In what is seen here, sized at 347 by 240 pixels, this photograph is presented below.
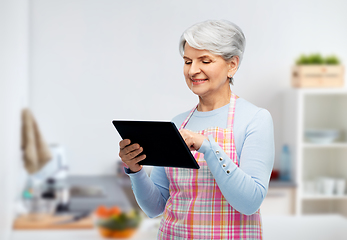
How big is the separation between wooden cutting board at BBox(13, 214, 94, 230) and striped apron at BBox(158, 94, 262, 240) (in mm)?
953

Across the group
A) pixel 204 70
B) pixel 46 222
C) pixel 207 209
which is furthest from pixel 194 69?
pixel 46 222

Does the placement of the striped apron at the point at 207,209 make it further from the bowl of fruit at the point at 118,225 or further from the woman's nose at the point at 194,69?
the bowl of fruit at the point at 118,225

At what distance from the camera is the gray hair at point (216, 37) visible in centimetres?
80

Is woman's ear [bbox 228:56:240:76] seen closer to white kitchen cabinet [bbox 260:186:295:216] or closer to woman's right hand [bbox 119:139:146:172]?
woman's right hand [bbox 119:139:146:172]

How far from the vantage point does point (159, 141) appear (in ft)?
2.54

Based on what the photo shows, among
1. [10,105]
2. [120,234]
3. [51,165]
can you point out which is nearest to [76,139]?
[51,165]

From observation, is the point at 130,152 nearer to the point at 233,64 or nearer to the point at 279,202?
the point at 233,64

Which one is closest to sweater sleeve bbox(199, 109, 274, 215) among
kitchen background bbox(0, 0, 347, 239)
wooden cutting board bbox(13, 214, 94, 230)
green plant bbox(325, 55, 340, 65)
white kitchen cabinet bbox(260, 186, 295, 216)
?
wooden cutting board bbox(13, 214, 94, 230)

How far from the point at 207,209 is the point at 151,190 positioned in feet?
0.45

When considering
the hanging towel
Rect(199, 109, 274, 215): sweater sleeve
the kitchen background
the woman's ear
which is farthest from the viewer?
the kitchen background

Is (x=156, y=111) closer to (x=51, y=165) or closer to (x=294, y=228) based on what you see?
(x=51, y=165)

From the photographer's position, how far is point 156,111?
2.83 metres

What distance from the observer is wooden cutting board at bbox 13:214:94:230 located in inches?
67.8

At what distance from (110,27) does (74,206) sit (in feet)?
4.28
